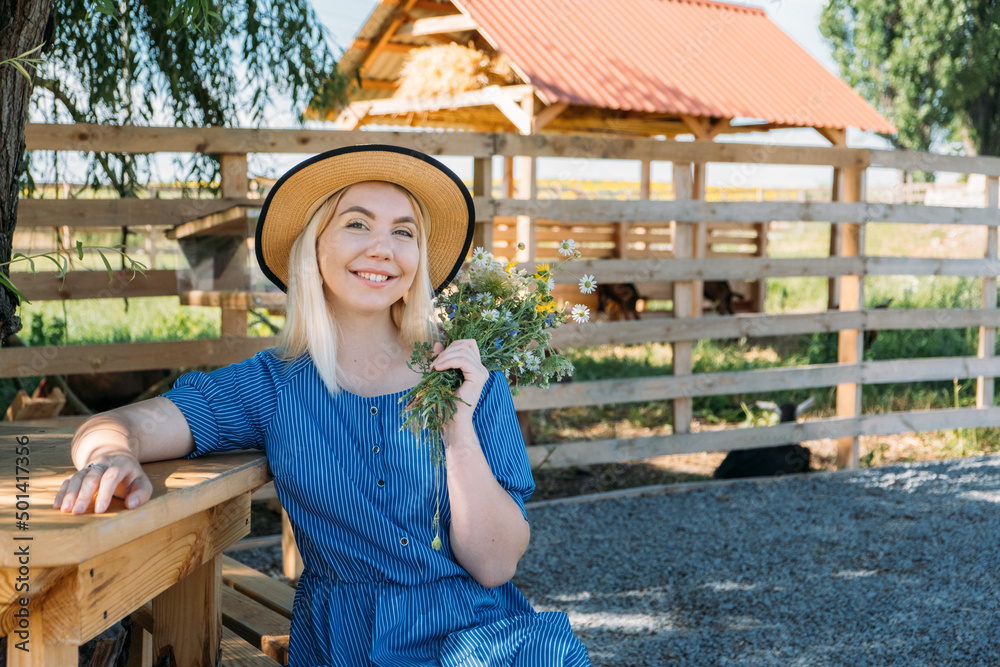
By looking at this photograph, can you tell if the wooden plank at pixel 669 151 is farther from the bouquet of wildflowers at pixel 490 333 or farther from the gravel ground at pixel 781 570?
the bouquet of wildflowers at pixel 490 333

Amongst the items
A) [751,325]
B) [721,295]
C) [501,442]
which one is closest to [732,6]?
[721,295]

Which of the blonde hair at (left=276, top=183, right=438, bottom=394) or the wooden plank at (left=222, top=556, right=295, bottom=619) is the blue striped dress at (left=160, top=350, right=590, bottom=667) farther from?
the wooden plank at (left=222, top=556, right=295, bottom=619)

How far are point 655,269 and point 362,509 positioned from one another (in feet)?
11.5

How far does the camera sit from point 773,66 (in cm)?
1075

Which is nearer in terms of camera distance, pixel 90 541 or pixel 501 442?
pixel 90 541

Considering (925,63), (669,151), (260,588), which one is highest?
(925,63)

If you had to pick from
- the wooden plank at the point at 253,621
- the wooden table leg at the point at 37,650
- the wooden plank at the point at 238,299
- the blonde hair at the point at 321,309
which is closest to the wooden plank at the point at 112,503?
the wooden table leg at the point at 37,650

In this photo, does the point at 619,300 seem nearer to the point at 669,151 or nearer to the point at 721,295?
the point at 721,295

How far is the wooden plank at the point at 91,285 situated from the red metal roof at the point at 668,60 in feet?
14.5

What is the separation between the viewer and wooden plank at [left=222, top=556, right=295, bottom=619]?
2496 millimetres

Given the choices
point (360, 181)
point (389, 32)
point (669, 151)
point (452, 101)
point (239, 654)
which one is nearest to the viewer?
point (360, 181)

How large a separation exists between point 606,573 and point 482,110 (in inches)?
297

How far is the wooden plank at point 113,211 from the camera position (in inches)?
142

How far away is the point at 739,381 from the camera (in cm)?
536
